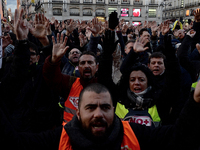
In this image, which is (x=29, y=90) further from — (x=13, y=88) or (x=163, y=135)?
(x=163, y=135)

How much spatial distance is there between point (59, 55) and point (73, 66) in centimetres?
165

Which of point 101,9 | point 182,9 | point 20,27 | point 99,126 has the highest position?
point 182,9

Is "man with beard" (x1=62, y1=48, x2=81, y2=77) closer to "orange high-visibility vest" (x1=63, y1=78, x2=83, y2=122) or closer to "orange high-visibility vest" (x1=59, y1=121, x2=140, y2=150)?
"orange high-visibility vest" (x1=63, y1=78, x2=83, y2=122)

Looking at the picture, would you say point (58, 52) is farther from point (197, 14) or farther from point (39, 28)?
point (197, 14)

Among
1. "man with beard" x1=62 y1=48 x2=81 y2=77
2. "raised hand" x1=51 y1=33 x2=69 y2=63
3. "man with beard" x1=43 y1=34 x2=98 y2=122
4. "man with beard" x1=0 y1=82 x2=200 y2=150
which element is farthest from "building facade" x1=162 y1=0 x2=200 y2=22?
"man with beard" x1=0 y1=82 x2=200 y2=150

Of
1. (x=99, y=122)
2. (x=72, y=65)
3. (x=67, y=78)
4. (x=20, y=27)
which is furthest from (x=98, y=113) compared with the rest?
(x=72, y=65)

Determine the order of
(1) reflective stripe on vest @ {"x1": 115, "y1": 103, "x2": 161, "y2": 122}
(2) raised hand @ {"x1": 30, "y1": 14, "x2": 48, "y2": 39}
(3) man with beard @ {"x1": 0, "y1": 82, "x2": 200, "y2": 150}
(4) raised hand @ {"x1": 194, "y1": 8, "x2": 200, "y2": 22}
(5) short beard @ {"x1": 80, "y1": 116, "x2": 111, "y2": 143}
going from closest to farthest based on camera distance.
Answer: (3) man with beard @ {"x1": 0, "y1": 82, "x2": 200, "y2": 150} < (5) short beard @ {"x1": 80, "y1": 116, "x2": 111, "y2": 143} < (1) reflective stripe on vest @ {"x1": 115, "y1": 103, "x2": 161, "y2": 122} < (2) raised hand @ {"x1": 30, "y1": 14, "x2": 48, "y2": 39} < (4) raised hand @ {"x1": 194, "y1": 8, "x2": 200, "y2": 22}

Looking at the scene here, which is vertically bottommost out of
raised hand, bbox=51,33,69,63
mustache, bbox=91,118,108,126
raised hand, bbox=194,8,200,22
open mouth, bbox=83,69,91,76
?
mustache, bbox=91,118,108,126

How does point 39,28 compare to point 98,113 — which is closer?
point 98,113

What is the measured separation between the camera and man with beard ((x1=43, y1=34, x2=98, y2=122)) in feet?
8.02

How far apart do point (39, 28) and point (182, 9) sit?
54.0 metres

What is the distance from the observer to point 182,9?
1969 inches

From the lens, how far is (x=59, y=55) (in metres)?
2.43

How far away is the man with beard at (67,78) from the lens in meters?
2.45
